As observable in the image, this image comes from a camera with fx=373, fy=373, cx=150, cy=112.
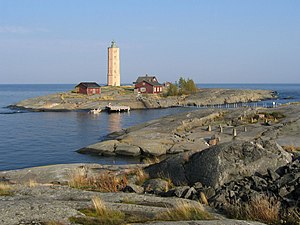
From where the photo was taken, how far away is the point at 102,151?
138 ft

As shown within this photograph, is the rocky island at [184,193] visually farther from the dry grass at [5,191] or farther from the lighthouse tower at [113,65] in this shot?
the lighthouse tower at [113,65]

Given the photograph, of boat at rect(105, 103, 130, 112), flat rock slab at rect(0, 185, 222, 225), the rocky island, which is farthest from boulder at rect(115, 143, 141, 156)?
boat at rect(105, 103, 130, 112)

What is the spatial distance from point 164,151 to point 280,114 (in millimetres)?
20827

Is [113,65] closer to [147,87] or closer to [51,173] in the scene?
[147,87]

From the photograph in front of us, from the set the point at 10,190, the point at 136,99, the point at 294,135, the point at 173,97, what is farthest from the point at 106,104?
the point at 10,190

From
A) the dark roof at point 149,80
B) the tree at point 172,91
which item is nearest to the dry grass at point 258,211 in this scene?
the tree at point 172,91

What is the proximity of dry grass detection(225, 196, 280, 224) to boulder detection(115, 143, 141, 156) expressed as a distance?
29.9 meters

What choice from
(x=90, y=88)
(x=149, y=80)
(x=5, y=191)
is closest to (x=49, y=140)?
(x=5, y=191)

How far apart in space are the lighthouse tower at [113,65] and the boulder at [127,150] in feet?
370

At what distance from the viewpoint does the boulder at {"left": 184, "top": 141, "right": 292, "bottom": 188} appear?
14.4 meters

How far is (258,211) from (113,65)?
14435 cm

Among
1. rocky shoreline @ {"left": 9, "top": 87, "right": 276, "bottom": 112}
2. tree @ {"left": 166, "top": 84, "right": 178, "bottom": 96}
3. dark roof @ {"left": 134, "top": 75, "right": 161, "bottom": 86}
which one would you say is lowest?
rocky shoreline @ {"left": 9, "top": 87, "right": 276, "bottom": 112}

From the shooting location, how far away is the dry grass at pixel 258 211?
10.2 metres

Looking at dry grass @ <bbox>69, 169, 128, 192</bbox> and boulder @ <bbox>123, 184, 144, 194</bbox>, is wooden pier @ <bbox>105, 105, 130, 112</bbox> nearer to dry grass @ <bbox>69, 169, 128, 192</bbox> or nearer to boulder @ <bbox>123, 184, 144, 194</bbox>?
dry grass @ <bbox>69, 169, 128, 192</bbox>
